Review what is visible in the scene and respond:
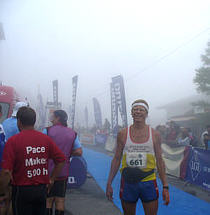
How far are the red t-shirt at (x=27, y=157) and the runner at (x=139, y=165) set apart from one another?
0.94 m

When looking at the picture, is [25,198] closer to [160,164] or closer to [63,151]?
[63,151]

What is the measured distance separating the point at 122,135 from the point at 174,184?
546cm

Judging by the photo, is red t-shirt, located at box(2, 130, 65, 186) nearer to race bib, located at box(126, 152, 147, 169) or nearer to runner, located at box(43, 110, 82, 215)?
race bib, located at box(126, 152, 147, 169)

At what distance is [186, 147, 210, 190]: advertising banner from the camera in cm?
672

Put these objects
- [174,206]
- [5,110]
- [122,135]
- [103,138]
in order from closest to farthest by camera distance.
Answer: [122,135] → [174,206] → [5,110] → [103,138]

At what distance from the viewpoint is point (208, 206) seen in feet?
18.8

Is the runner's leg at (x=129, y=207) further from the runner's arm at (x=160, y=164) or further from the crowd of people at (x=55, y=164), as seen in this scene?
the runner's arm at (x=160, y=164)

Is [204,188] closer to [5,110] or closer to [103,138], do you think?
[5,110]

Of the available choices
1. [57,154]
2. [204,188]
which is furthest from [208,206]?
[57,154]

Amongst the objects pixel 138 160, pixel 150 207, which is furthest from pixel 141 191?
pixel 138 160

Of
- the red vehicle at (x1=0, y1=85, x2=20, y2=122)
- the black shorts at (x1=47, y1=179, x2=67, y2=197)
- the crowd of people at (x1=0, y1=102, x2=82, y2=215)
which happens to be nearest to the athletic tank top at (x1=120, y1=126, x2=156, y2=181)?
the crowd of people at (x1=0, y1=102, x2=82, y2=215)

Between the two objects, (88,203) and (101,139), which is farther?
(101,139)

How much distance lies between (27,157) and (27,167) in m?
0.10

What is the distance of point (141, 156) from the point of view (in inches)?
121
